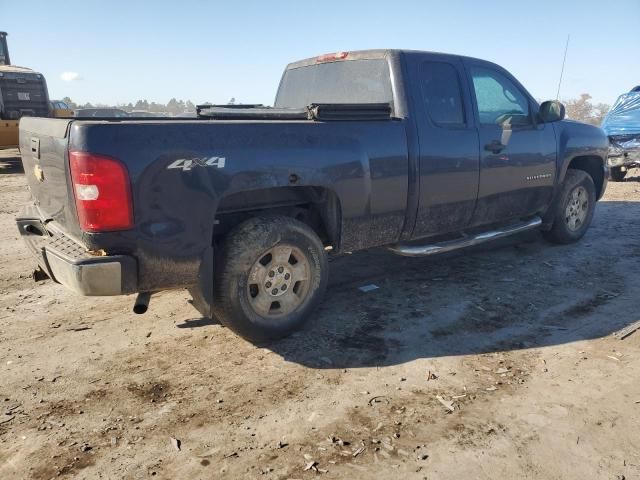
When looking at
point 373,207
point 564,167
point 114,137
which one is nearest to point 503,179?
point 564,167

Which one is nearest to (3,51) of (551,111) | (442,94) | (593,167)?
(442,94)

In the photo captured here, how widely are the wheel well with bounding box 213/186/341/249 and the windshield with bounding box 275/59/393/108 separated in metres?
1.09

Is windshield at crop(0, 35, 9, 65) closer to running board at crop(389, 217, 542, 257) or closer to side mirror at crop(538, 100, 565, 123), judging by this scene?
running board at crop(389, 217, 542, 257)

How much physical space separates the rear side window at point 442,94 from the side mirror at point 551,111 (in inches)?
49.5

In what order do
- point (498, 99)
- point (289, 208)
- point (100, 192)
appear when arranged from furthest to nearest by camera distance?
point (498, 99)
point (289, 208)
point (100, 192)

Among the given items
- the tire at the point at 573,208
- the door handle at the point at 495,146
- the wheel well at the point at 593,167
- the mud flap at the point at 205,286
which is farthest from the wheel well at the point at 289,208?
the wheel well at the point at 593,167

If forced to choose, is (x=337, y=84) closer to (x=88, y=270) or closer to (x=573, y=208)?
(x=88, y=270)

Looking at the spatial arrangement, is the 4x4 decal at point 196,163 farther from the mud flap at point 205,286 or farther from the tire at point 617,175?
the tire at point 617,175

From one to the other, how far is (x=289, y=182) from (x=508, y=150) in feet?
8.50

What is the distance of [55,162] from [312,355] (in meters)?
2.08

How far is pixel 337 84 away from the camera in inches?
185

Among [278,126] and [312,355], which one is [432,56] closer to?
[278,126]


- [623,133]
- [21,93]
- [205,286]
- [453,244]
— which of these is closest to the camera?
[205,286]

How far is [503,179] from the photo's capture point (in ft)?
16.0
